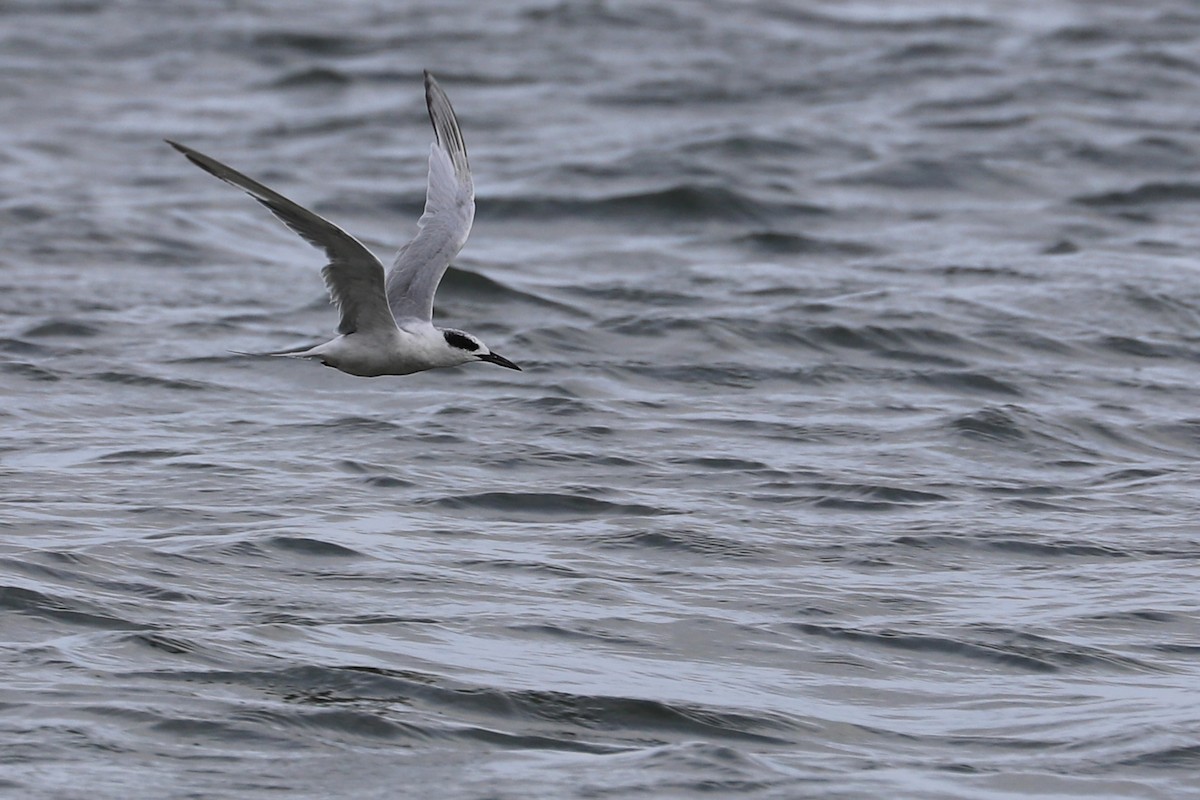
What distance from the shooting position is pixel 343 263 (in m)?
8.43

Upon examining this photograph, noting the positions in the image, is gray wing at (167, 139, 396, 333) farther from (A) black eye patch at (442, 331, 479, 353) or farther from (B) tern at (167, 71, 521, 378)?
(A) black eye patch at (442, 331, 479, 353)

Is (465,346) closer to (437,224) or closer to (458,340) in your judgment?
(458,340)

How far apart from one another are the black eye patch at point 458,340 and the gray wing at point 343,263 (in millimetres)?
435

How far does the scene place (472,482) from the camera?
10.5 meters

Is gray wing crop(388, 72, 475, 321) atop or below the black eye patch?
atop

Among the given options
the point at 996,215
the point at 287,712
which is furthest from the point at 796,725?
the point at 996,215

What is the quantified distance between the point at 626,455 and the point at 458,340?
2086mm

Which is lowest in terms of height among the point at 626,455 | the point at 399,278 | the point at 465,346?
the point at 626,455

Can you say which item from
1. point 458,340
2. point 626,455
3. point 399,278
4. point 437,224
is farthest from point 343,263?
point 626,455

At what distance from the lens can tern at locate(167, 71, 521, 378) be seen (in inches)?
320

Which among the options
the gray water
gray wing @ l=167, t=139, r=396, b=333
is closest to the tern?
gray wing @ l=167, t=139, r=396, b=333

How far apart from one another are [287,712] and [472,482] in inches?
132

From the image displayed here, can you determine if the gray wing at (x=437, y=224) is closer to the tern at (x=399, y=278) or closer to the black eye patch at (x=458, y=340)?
the tern at (x=399, y=278)

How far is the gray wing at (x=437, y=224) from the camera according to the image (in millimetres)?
9719
